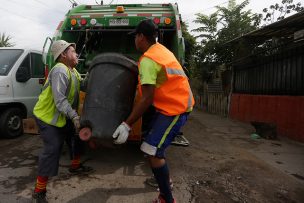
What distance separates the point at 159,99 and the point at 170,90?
12 cm

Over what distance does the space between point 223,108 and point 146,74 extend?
10.4 m

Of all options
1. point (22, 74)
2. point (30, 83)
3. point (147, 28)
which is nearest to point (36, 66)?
point (30, 83)

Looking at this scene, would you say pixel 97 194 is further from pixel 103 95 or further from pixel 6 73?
pixel 6 73

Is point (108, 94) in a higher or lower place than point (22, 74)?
lower

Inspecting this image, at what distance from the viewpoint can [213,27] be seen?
13609 millimetres

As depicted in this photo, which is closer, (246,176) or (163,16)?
(246,176)

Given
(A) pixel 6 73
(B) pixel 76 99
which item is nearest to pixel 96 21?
(A) pixel 6 73

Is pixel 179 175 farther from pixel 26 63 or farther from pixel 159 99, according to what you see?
pixel 26 63

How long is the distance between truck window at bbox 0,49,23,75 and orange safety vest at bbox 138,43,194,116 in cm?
415

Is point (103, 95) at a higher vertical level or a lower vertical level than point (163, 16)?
lower

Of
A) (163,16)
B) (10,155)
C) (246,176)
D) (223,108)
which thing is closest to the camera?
(246,176)

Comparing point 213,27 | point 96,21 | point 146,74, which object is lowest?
point 146,74

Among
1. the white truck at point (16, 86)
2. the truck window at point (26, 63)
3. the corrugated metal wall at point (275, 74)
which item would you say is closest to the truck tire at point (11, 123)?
the white truck at point (16, 86)

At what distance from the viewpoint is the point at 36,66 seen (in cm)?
620
